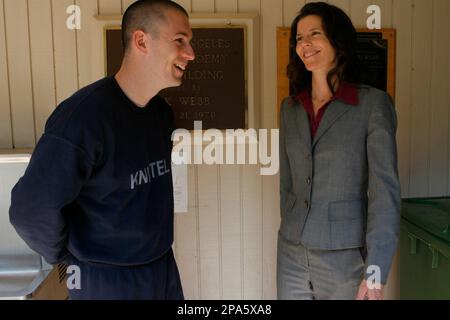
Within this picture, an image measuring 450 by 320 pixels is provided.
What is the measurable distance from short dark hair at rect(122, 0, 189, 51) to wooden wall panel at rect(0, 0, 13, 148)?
1.07 meters

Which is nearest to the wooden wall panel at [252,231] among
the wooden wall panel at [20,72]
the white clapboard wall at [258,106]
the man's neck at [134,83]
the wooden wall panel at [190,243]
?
the white clapboard wall at [258,106]

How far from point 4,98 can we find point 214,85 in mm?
1062

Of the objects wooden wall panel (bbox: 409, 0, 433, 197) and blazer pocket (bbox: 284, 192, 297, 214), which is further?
wooden wall panel (bbox: 409, 0, 433, 197)

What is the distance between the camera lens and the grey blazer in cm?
141

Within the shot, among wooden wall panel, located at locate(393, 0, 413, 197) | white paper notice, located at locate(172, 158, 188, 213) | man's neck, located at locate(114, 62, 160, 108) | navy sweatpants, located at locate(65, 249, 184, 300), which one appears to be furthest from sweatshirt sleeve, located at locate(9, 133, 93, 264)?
wooden wall panel, located at locate(393, 0, 413, 197)

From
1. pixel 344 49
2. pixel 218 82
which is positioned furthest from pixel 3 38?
pixel 344 49

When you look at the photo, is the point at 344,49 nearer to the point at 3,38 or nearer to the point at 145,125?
the point at 145,125

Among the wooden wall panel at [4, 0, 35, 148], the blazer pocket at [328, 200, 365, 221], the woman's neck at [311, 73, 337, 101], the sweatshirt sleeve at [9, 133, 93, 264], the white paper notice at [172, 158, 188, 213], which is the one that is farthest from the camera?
the white paper notice at [172, 158, 188, 213]

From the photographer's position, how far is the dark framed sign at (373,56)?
2.27m

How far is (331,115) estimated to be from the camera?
1520 mm

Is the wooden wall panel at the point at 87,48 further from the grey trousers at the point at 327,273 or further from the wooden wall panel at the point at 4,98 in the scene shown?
the grey trousers at the point at 327,273

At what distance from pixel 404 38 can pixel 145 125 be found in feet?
5.21

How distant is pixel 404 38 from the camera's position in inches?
92.0

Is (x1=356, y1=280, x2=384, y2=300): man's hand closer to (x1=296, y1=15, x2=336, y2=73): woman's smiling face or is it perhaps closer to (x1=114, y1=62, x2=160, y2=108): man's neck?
(x1=296, y1=15, x2=336, y2=73): woman's smiling face
